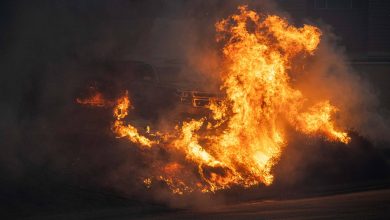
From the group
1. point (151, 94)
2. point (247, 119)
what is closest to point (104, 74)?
point (151, 94)

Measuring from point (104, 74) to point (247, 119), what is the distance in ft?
14.2

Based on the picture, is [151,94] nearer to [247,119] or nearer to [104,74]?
[104,74]

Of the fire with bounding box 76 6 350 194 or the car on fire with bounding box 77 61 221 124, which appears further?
the car on fire with bounding box 77 61 221 124

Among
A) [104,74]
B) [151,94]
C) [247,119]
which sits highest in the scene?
[104,74]

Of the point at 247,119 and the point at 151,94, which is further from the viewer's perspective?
the point at 151,94

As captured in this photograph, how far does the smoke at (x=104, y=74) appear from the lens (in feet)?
37.8

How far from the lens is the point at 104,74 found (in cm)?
1520

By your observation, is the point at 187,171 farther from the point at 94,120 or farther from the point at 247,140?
the point at 94,120

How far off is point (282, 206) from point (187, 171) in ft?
7.39

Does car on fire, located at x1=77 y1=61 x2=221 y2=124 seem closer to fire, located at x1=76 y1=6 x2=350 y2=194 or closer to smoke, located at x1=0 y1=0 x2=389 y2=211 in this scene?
smoke, located at x1=0 y1=0 x2=389 y2=211

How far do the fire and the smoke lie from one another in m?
0.35

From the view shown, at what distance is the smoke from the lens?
37.8 ft

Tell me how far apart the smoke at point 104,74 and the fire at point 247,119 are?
0.35 meters

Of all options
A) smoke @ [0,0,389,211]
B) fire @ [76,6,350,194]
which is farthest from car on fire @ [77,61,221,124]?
fire @ [76,6,350,194]
